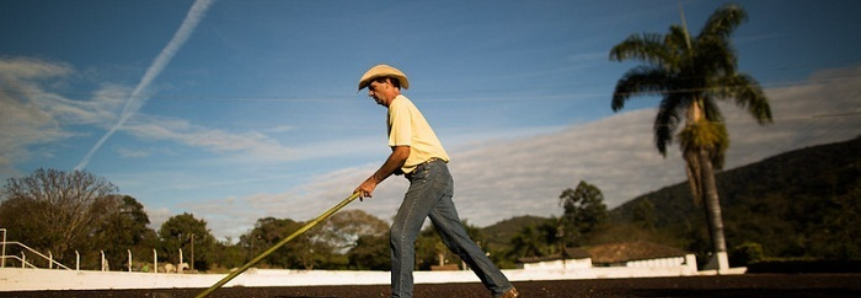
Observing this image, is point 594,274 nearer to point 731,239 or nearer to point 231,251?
point 231,251

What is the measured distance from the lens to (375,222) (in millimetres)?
61844

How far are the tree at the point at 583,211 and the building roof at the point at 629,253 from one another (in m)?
27.6

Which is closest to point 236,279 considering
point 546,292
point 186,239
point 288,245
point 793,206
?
point 546,292

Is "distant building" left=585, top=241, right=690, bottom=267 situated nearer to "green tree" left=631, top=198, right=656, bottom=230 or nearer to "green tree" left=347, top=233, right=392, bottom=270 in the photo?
"green tree" left=347, top=233, right=392, bottom=270

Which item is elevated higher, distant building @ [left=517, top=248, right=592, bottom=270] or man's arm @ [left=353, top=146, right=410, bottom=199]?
man's arm @ [left=353, top=146, right=410, bottom=199]

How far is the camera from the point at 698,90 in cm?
2766

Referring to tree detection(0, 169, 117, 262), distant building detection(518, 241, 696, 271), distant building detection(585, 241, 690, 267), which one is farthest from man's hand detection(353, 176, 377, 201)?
distant building detection(585, 241, 690, 267)

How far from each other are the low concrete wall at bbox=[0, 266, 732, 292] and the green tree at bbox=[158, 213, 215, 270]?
18046mm

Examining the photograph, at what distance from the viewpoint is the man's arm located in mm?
4496

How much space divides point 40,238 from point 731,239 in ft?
227

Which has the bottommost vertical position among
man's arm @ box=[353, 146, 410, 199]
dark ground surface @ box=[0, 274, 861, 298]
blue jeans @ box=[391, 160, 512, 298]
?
dark ground surface @ box=[0, 274, 861, 298]

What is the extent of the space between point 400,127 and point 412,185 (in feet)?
1.52

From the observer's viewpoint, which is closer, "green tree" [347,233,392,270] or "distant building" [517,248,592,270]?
"green tree" [347,233,392,270]

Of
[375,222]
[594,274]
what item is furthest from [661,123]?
[375,222]
